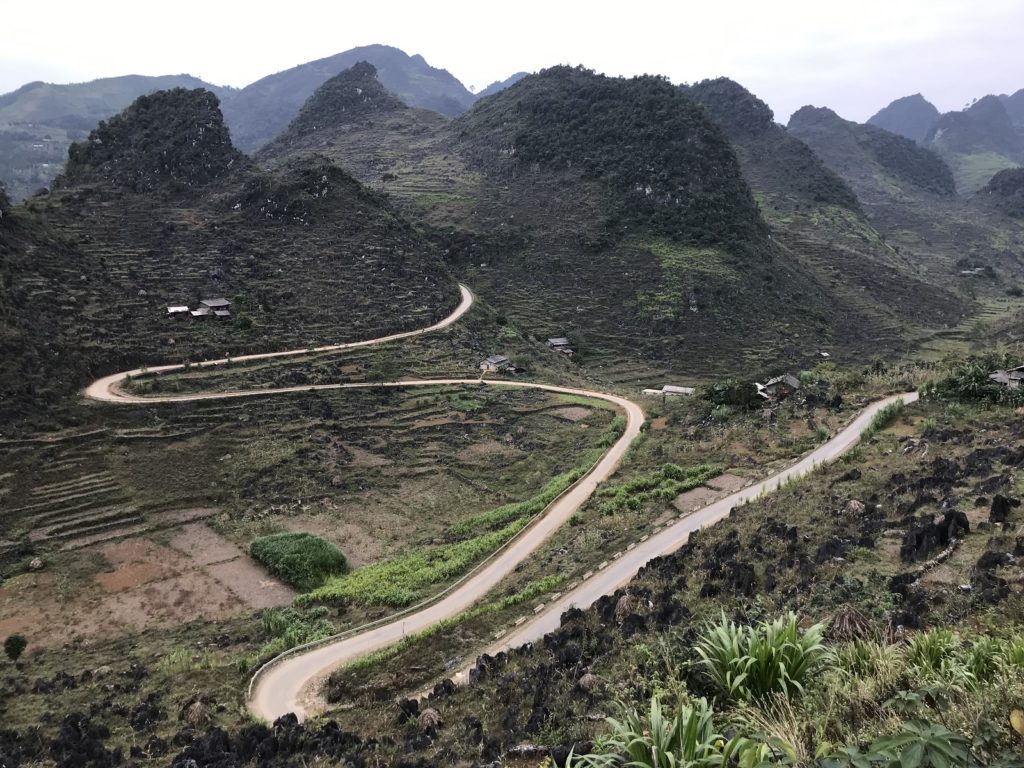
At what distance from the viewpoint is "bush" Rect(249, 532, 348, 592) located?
2952cm

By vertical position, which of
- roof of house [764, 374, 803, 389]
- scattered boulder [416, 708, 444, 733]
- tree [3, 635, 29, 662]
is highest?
scattered boulder [416, 708, 444, 733]

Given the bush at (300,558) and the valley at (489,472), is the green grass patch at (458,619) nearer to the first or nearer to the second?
the valley at (489,472)

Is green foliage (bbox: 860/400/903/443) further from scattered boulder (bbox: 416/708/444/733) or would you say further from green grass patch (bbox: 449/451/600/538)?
scattered boulder (bbox: 416/708/444/733)

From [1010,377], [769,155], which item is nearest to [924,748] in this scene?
[1010,377]

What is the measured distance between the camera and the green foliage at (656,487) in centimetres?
2963

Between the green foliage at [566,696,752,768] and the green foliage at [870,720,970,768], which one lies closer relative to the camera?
the green foliage at [870,720,970,768]

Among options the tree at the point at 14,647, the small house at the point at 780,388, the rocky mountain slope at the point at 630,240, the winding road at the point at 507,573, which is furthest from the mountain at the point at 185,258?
the small house at the point at 780,388

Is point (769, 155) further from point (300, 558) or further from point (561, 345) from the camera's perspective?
point (300, 558)

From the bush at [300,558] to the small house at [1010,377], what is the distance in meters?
35.1

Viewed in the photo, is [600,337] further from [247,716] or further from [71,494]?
[247,716]

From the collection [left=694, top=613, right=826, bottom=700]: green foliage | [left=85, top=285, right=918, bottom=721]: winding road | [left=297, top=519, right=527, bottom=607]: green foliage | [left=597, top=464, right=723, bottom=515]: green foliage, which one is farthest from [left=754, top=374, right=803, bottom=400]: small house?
[left=694, top=613, right=826, bottom=700]: green foliage

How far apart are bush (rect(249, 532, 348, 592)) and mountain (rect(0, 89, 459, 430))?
61.9ft

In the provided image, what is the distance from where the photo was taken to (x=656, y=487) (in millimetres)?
31453

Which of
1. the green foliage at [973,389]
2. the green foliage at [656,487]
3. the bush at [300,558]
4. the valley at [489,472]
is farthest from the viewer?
the green foliage at [973,389]
